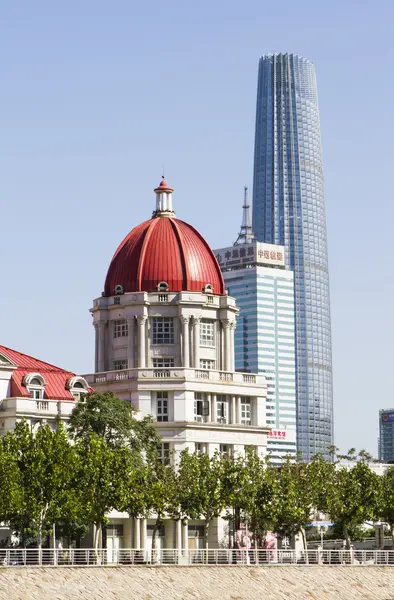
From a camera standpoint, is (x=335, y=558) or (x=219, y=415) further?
(x=219, y=415)

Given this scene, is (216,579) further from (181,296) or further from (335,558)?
(181,296)

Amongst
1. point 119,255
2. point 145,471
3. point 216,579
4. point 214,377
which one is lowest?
point 216,579

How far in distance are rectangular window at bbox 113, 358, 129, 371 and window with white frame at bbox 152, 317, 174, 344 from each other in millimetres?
3771

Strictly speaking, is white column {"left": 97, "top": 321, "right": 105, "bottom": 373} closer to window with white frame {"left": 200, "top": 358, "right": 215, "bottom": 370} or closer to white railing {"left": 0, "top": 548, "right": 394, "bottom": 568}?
window with white frame {"left": 200, "top": 358, "right": 215, "bottom": 370}

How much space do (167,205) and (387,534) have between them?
169 feet

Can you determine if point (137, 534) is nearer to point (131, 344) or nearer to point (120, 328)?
point (131, 344)

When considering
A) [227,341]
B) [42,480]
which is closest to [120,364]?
[227,341]

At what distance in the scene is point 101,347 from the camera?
151m

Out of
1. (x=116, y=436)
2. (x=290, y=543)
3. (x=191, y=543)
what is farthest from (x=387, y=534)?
(x=116, y=436)

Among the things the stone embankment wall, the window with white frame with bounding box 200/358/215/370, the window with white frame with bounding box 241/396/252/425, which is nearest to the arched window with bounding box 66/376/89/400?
the window with white frame with bounding box 200/358/215/370

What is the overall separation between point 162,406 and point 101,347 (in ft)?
43.7

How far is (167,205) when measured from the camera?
514 feet

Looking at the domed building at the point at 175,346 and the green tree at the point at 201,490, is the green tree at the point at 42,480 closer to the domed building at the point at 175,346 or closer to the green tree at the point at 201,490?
the green tree at the point at 201,490

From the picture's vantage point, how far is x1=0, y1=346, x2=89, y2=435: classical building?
129 metres
